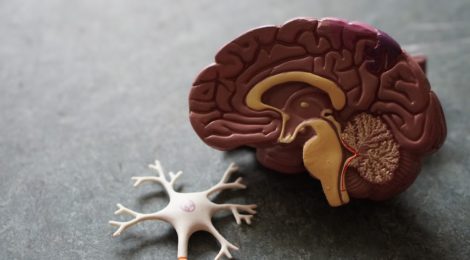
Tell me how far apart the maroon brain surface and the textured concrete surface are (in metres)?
0.12

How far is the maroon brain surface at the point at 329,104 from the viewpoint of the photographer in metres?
1.09

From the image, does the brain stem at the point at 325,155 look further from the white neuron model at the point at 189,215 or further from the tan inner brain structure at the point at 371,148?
the white neuron model at the point at 189,215

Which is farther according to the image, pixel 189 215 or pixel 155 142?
pixel 155 142

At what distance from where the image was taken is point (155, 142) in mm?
1422

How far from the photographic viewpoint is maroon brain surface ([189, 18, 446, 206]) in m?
1.09

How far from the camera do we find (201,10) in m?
1.94

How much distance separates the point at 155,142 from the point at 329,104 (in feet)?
1.65

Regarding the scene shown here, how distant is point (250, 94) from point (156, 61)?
2.07ft

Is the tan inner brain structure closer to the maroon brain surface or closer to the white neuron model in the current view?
the maroon brain surface

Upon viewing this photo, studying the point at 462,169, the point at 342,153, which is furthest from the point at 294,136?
the point at 462,169

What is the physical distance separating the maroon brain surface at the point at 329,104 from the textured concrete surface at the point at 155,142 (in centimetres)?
12

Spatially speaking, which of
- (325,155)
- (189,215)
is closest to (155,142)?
(189,215)

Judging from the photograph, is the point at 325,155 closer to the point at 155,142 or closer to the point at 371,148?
the point at 371,148

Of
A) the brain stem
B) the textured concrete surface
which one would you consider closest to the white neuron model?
the textured concrete surface
